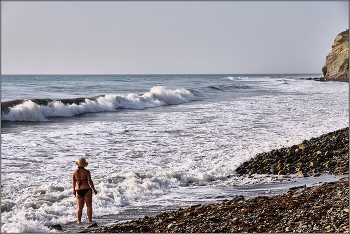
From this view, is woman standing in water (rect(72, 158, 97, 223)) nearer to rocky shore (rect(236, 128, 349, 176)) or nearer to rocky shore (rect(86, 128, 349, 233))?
rocky shore (rect(86, 128, 349, 233))

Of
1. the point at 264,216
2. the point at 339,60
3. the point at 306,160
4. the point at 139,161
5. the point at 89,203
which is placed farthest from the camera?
the point at 339,60

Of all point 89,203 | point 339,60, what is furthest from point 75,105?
point 339,60

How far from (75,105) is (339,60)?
64.2 metres

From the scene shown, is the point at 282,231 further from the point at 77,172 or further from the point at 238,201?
the point at 77,172

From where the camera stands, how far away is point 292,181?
6.98 metres

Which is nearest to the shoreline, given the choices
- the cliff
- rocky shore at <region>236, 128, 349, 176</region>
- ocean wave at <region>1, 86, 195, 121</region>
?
rocky shore at <region>236, 128, 349, 176</region>

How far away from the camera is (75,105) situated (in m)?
20.9

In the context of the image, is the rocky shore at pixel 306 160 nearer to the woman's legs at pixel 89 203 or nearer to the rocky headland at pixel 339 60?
the woman's legs at pixel 89 203

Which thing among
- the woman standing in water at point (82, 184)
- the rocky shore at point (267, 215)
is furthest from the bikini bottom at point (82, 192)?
the rocky shore at point (267, 215)

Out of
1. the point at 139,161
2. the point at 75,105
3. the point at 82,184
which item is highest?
the point at 75,105

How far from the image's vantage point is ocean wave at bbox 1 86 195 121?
1747cm

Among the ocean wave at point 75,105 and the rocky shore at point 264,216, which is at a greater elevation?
the ocean wave at point 75,105

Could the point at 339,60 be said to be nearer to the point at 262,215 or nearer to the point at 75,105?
the point at 75,105

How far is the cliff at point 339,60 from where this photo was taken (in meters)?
64.9
